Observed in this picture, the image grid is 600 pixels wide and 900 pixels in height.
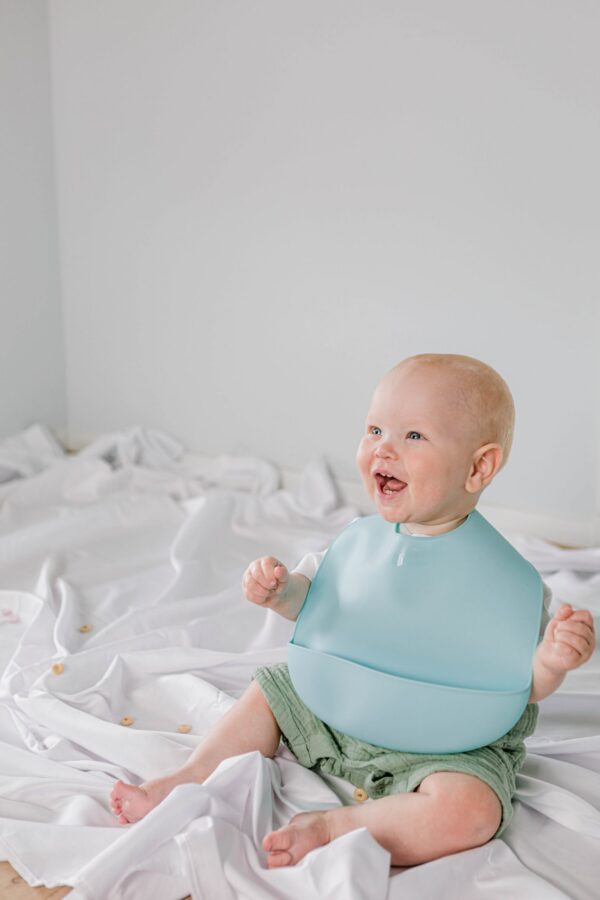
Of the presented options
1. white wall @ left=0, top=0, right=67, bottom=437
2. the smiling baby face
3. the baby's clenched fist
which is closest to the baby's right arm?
the baby's clenched fist

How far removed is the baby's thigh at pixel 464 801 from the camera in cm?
128

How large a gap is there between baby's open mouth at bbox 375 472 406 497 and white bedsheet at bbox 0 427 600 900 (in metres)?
0.39

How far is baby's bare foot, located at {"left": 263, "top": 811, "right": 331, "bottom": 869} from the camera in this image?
1.25 meters

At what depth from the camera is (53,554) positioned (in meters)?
2.32

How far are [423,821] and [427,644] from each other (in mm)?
206

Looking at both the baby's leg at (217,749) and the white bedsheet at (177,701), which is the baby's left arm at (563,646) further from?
the baby's leg at (217,749)

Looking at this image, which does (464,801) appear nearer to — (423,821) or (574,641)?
(423,821)

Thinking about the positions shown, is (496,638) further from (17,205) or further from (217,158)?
(17,205)

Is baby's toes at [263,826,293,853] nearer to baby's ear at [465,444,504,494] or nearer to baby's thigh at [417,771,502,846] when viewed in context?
baby's thigh at [417,771,502,846]

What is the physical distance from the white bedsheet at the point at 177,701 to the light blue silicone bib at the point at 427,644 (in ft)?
0.46

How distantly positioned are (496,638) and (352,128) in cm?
156

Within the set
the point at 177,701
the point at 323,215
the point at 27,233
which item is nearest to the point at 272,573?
the point at 177,701

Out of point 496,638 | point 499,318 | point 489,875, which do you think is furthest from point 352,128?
point 489,875

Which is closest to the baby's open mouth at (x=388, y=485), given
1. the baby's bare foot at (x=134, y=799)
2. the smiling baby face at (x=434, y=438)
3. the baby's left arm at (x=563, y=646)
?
the smiling baby face at (x=434, y=438)
